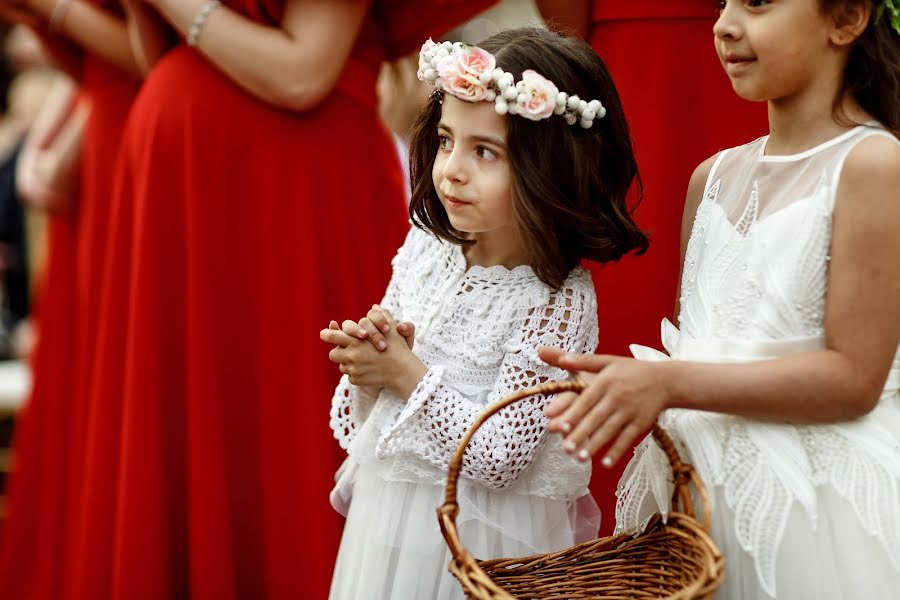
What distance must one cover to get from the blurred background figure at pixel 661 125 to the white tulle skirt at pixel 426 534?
45 cm

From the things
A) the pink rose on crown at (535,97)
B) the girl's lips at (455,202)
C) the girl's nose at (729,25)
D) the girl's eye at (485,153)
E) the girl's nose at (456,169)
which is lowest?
the girl's lips at (455,202)

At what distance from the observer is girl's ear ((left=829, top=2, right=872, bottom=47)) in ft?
5.79

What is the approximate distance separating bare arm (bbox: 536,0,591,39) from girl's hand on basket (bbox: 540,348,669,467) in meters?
1.19

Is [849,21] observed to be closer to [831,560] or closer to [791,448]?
[791,448]

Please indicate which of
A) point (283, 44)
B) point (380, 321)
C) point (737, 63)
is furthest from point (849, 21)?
point (283, 44)

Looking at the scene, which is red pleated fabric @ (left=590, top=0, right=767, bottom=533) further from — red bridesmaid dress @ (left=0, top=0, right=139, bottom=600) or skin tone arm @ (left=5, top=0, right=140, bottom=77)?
red bridesmaid dress @ (left=0, top=0, right=139, bottom=600)

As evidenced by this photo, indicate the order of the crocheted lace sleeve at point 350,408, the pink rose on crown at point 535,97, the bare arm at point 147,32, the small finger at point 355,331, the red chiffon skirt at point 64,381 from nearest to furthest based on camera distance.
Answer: the pink rose on crown at point 535,97
the small finger at point 355,331
the crocheted lace sleeve at point 350,408
the bare arm at point 147,32
the red chiffon skirt at point 64,381

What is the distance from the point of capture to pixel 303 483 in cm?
275

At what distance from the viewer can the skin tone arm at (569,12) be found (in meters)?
2.61

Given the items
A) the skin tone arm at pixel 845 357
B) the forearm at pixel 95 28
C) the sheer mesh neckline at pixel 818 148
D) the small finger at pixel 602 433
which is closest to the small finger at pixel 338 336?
the skin tone arm at pixel 845 357

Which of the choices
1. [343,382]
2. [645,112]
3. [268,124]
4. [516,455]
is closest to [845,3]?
[645,112]

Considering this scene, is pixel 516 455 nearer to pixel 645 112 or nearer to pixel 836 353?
pixel 836 353

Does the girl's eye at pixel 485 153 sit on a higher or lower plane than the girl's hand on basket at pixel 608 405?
higher

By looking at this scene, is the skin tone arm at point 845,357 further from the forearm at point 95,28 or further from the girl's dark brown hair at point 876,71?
the forearm at point 95,28
